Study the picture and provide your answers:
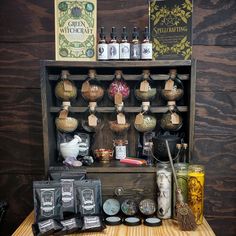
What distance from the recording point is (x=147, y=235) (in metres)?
1.52

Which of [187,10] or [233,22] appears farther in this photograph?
[233,22]

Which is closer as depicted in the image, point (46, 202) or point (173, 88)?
point (46, 202)

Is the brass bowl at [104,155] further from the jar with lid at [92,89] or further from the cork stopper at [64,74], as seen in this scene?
the cork stopper at [64,74]

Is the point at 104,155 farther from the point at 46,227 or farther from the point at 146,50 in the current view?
the point at 146,50

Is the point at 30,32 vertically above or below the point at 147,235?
above

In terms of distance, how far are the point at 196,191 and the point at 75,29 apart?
1145mm

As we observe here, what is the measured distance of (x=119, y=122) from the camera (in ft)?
6.13

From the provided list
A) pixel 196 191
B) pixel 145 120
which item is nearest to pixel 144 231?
pixel 196 191

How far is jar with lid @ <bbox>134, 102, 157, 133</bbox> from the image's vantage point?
1854mm

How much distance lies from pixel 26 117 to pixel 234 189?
1.50 meters

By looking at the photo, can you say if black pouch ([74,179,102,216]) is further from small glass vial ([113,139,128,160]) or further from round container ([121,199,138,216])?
small glass vial ([113,139,128,160])

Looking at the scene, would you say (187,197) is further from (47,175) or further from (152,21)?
(152,21)

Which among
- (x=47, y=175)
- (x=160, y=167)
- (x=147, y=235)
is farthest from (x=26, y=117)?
(x=147, y=235)

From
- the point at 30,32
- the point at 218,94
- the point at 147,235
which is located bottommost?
the point at 147,235
